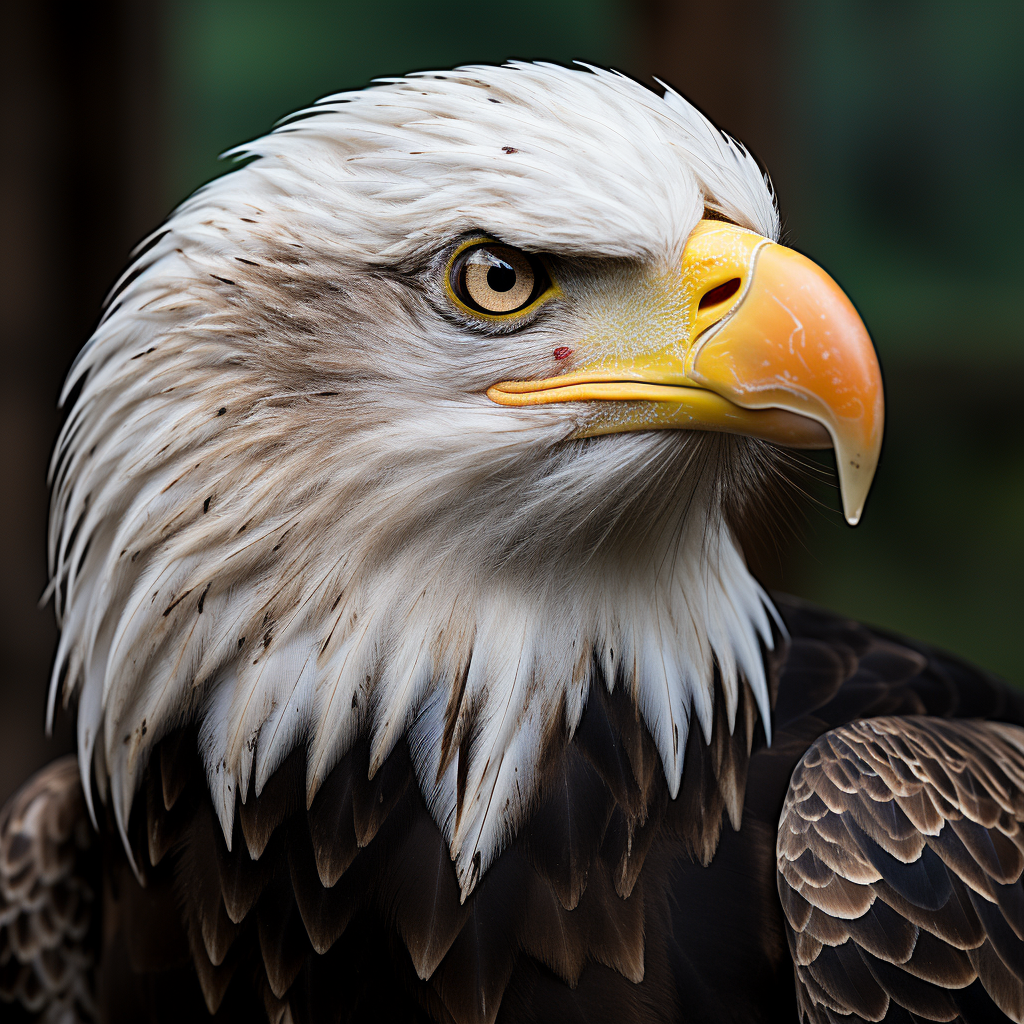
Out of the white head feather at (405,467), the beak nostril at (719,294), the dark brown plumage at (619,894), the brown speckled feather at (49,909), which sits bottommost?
the brown speckled feather at (49,909)

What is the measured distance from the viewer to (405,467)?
3.84ft

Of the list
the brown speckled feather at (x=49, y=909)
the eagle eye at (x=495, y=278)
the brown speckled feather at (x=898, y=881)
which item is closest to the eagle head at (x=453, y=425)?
the eagle eye at (x=495, y=278)

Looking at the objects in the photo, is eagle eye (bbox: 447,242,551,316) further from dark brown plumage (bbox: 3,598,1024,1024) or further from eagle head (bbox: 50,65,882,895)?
dark brown plumage (bbox: 3,598,1024,1024)

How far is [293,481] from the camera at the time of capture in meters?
1.19

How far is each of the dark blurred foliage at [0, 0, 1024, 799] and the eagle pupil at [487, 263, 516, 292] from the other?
1.39 metres

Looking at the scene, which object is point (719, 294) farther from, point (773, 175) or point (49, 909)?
point (773, 175)

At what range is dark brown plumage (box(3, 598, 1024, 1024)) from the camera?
3.91ft

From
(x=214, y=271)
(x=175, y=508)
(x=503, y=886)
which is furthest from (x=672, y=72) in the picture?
(x=503, y=886)

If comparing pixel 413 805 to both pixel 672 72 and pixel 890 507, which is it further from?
pixel 890 507

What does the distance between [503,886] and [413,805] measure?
0.48ft

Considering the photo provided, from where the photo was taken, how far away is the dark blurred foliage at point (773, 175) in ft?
9.30

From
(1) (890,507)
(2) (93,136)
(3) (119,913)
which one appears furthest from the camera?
(1) (890,507)

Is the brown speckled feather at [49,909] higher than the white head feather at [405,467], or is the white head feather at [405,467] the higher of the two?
the white head feather at [405,467]

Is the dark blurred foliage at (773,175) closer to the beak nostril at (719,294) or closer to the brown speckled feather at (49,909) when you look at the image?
the beak nostril at (719,294)
